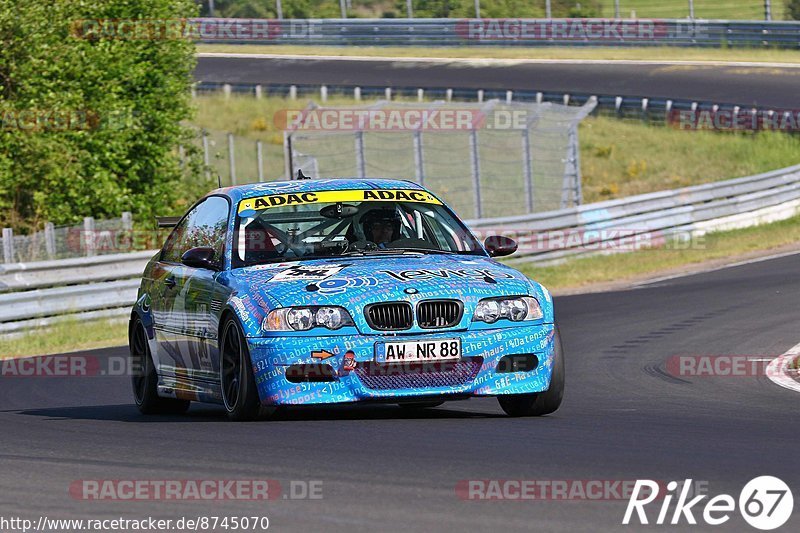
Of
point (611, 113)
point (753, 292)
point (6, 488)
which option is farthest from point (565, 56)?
point (6, 488)

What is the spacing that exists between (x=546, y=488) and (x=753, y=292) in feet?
45.2

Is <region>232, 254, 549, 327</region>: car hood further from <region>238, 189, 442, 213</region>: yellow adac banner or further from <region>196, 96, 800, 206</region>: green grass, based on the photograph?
<region>196, 96, 800, 206</region>: green grass

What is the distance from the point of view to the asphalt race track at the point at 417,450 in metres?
5.77

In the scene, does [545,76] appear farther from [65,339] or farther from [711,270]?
[65,339]

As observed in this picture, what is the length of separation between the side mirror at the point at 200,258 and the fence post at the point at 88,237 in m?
11.5

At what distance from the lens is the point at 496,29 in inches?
2298

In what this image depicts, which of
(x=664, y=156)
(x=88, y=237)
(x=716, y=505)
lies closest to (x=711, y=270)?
(x=88, y=237)

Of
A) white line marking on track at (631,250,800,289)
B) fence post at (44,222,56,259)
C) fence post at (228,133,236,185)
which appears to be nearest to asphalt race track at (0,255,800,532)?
fence post at (44,222,56,259)

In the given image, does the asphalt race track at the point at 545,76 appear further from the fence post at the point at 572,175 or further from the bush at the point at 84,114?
the bush at the point at 84,114

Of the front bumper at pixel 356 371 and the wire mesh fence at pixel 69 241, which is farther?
the wire mesh fence at pixel 69 241

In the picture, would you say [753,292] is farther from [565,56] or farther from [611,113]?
[565,56]

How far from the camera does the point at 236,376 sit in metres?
8.90

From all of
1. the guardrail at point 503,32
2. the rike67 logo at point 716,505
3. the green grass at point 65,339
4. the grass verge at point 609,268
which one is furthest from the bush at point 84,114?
the guardrail at point 503,32

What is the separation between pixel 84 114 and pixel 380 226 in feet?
57.7
